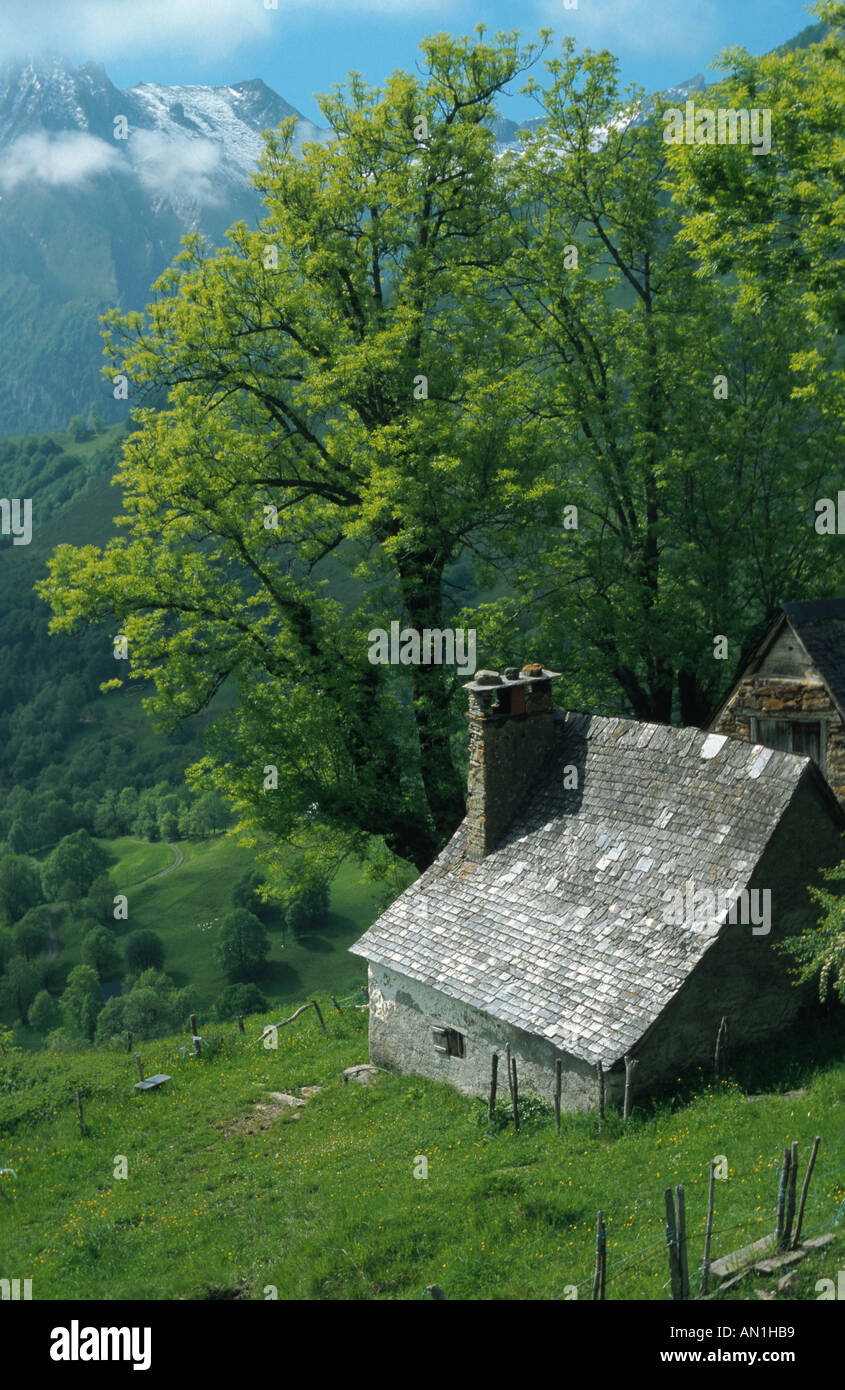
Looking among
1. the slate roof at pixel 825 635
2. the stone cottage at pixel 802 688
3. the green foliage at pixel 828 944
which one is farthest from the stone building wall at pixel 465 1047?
the slate roof at pixel 825 635

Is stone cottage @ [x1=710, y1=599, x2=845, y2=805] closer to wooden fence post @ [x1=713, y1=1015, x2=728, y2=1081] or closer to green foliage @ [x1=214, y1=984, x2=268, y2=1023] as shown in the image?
wooden fence post @ [x1=713, y1=1015, x2=728, y2=1081]

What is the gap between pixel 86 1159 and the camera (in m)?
19.6

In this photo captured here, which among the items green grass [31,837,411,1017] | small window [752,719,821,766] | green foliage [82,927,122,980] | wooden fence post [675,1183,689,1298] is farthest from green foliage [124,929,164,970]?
wooden fence post [675,1183,689,1298]

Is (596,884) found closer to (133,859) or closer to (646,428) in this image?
(646,428)

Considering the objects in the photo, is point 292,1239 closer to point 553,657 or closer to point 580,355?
point 553,657

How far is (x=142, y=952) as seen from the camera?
132 m

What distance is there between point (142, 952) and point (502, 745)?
395ft

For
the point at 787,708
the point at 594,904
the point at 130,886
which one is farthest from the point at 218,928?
the point at 594,904

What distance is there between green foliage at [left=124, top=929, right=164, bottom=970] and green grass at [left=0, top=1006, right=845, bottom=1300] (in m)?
116

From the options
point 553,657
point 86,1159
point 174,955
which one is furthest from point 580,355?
point 174,955

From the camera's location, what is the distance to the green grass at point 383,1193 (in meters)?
12.3

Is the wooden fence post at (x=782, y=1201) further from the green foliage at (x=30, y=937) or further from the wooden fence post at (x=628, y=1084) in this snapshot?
the green foliage at (x=30, y=937)

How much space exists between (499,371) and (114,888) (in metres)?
138
